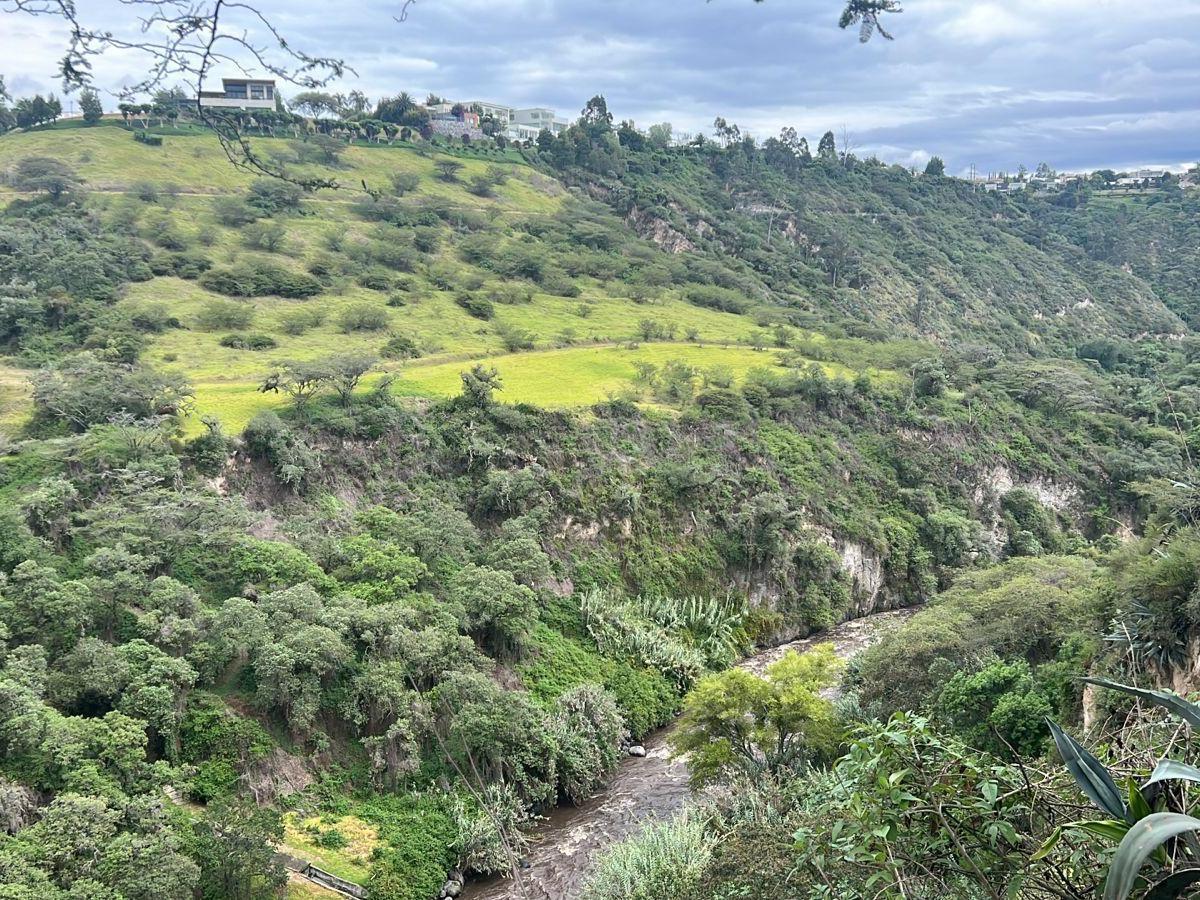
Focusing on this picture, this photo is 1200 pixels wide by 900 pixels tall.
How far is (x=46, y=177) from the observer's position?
2103 inches

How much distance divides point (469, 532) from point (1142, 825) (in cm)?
2570

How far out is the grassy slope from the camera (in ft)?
116

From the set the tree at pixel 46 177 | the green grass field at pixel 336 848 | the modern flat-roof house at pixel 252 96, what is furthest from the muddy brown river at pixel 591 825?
the modern flat-roof house at pixel 252 96

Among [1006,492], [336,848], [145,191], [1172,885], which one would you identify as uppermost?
[145,191]

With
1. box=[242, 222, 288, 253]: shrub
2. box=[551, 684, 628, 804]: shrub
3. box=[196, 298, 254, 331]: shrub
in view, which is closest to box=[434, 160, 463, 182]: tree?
box=[242, 222, 288, 253]: shrub

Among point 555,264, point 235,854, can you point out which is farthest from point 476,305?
point 235,854

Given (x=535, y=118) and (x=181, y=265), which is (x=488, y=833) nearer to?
(x=181, y=265)

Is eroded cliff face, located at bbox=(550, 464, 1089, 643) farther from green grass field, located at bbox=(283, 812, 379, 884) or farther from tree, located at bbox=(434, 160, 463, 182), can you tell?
tree, located at bbox=(434, 160, 463, 182)

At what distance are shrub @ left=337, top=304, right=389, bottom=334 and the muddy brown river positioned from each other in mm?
27765

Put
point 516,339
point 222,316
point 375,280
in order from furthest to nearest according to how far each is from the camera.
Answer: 1. point 375,280
2. point 516,339
3. point 222,316

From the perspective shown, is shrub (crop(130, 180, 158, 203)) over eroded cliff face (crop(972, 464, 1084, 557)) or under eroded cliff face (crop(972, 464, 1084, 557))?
over

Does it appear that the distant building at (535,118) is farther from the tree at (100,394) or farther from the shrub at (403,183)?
the tree at (100,394)

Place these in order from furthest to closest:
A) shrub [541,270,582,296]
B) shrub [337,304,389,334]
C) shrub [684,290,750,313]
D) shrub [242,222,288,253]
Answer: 1. shrub [684,290,750,313]
2. shrub [541,270,582,296]
3. shrub [242,222,288,253]
4. shrub [337,304,389,334]

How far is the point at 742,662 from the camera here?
30.7m
